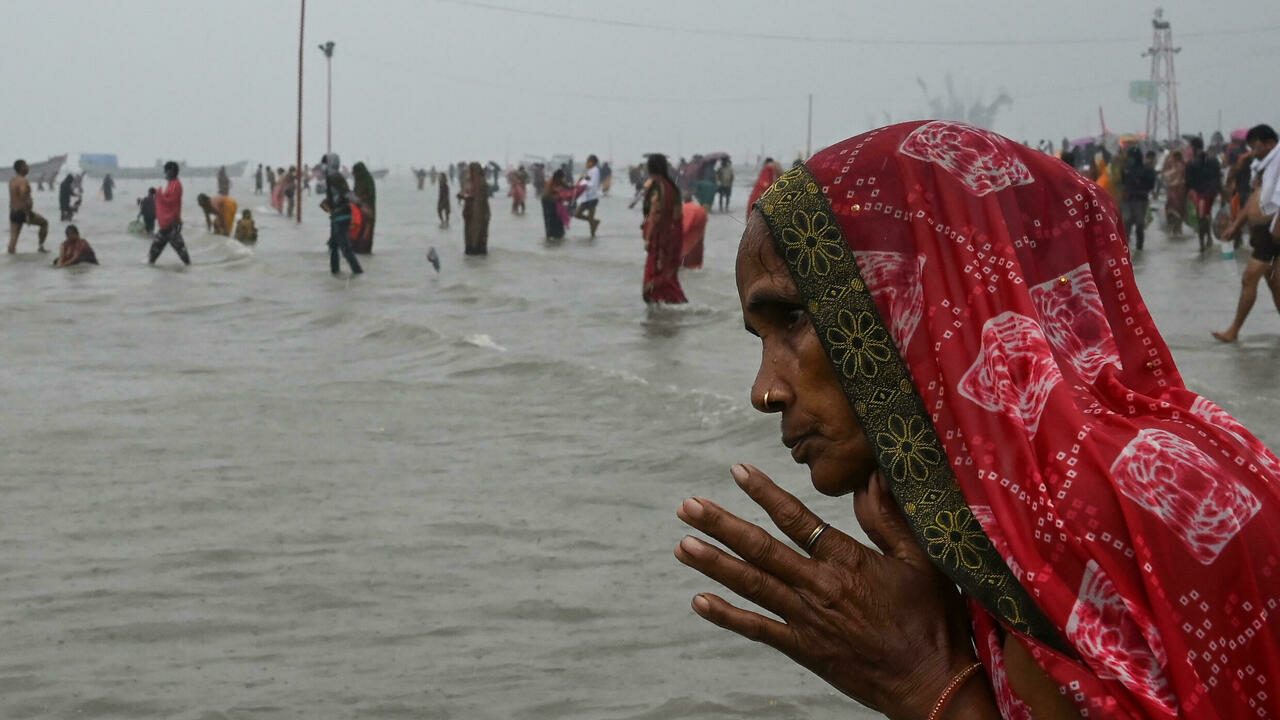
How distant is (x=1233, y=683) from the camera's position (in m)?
1.34

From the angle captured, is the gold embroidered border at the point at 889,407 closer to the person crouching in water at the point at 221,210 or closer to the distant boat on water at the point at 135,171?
the person crouching in water at the point at 221,210

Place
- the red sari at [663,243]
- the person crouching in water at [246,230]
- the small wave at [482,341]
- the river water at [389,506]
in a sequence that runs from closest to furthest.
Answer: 1. the river water at [389,506]
2. the small wave at [482,341]
3. the red sari at [663,243]
4. the person crouching in water at [246,230]

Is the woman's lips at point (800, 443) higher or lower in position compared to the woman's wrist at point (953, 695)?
higher

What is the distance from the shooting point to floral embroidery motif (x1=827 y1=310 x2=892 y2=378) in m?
1.49

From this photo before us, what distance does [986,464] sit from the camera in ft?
4.61

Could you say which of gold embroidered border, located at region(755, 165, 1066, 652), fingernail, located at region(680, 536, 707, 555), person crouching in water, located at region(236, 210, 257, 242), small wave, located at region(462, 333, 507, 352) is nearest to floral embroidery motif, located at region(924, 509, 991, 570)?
A: gold embroidered border, located at region(755, 165, 1066, 652)

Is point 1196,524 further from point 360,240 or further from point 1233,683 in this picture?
point 360,240

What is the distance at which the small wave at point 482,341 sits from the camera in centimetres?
1291

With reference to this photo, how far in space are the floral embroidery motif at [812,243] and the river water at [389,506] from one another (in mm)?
227

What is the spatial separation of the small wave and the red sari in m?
2.77

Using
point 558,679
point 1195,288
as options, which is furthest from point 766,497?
point 1195,288

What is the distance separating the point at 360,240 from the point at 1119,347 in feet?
85.0

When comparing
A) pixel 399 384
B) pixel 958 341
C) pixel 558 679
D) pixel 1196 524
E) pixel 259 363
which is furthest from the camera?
pixel 259 363

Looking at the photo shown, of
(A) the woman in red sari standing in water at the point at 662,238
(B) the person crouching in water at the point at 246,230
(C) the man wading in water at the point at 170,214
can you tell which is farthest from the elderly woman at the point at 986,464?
(B) the person crouching in water at the point at 246,230
